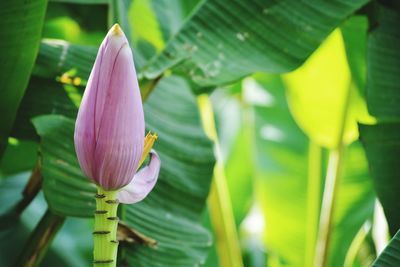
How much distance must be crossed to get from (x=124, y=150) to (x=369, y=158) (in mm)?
527

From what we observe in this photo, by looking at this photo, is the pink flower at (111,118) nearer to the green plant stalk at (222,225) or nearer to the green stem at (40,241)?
the green stem at (40,241)

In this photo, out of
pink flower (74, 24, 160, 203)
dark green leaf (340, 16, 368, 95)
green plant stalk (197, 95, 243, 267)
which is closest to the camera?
pink flower (74, 24, 160, 203)

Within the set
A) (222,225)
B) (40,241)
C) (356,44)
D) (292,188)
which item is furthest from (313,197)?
(40,241)

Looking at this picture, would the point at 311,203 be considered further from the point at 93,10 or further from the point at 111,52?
→ the point at 111,52

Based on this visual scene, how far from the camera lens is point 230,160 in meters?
1.58

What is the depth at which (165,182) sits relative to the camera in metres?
0.90

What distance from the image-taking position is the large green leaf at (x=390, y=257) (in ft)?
→ 2.04

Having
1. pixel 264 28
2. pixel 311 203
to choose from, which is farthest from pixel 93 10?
pixel 311 203

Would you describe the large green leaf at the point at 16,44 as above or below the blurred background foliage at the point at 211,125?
above

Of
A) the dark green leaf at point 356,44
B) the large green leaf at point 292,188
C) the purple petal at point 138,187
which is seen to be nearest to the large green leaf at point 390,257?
the purple petal at point 138,187

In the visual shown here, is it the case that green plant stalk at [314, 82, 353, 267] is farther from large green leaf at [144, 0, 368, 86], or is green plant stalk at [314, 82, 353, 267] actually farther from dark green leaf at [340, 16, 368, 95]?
large green leaf at [144, 0, 368, 86]

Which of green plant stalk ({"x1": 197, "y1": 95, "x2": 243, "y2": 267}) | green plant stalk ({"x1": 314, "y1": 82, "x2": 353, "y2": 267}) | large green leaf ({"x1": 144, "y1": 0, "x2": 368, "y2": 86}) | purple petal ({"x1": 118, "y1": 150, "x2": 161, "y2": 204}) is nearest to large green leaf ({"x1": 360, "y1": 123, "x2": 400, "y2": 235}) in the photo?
large green leaf ({"x1": 144, "y1": 0, "x2": 368, "y2": 86})

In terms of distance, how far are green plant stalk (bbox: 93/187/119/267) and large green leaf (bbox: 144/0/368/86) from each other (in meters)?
0.37

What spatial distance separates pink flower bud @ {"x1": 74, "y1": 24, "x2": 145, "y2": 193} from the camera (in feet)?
1.46
